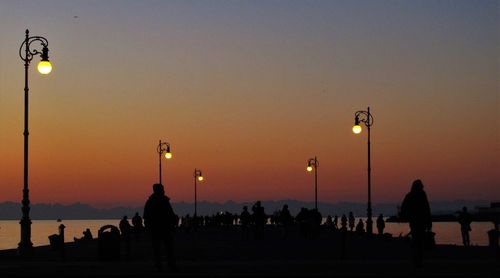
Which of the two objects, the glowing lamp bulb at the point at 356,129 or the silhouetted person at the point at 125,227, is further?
the glowing lamp bulb at the point at 356,129

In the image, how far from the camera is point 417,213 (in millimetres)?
22703

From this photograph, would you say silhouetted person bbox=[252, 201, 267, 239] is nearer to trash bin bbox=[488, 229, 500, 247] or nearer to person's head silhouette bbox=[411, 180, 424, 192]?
trash bin bbox=[488, 229, 500, 247]

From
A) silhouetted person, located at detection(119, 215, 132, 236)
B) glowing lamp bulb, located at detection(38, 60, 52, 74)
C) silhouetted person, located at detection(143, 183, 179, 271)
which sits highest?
glowing lamp bulb, located at detection(38, 60, 52, 74)

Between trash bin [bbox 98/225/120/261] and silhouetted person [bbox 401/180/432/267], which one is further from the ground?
silhouetted person [bbox 401/180/432/267]

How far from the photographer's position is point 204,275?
20.5 m

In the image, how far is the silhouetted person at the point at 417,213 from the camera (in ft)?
74.5

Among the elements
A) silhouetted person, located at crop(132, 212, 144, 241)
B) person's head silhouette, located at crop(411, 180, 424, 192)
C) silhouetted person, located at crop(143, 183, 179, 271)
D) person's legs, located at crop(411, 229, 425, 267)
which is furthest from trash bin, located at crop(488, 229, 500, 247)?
silhouetted person, located at crop(132, 212, 144, 241)

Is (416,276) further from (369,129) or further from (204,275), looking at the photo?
(369,129)

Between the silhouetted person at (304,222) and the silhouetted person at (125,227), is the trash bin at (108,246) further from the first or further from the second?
the silhouetted person at (304,222)

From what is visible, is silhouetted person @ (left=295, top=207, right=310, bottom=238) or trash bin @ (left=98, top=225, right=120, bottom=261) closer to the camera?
trash bin @ (left=98, top=225, right=120, bottom=261)

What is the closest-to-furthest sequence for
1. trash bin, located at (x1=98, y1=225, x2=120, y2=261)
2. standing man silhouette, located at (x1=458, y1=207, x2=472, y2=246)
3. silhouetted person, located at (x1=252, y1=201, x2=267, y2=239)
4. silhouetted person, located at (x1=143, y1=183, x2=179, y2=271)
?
silhouetted person, located at (x1=143, y1=183, x2=179, y2=271)
trash bin, located at (x1=98, y1=225, x2=120, y2=261)
standing man silhouette, located at (x1=458, y1=207, x2=472, y2=246)
silhouetted person, located at (x1=252, y1=201, x2=267, y2=239)

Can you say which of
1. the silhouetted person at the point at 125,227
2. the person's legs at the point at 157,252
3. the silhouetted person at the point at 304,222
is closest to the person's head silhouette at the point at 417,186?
the person's legs at the point at 157,252

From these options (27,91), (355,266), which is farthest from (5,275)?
(27,91)

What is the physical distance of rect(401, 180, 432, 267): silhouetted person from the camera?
2270 centimetres
